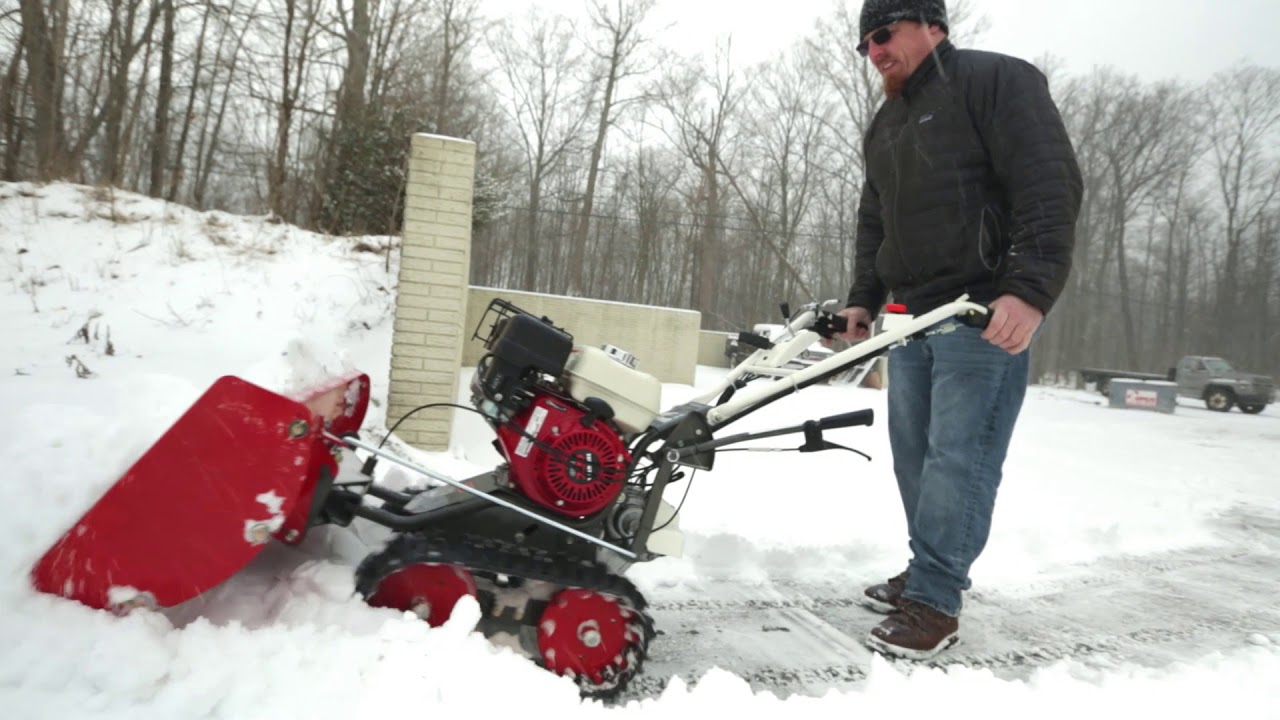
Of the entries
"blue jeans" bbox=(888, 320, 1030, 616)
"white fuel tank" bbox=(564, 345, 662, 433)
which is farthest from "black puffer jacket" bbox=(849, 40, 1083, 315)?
"white fuel tank" bbox=(564, 345, 662, 433)

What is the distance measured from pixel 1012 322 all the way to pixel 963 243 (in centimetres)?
36

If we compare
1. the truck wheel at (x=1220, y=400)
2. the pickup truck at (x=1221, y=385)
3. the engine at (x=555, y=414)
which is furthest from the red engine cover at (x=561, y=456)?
the truck wheel at (x=1220, y=400)

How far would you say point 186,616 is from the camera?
180cm

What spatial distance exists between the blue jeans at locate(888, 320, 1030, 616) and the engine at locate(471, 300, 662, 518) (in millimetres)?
1125

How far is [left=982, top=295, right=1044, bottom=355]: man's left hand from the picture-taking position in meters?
2.27

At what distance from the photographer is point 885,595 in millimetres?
2861

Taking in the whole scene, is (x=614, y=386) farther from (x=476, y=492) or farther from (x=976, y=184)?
(x=976, y=184)

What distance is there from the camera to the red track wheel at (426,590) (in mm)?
1944

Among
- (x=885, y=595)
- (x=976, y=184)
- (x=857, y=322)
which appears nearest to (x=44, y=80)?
(x=857, y=322)

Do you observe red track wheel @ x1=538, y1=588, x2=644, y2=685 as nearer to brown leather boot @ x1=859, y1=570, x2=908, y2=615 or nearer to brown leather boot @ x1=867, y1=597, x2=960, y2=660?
brown leather boot @ x1=867, y1=597, x2=960, y2=660

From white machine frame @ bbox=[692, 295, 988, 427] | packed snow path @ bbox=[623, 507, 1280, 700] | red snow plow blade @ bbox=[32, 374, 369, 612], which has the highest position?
white machine frame @ bbox=[692, 295, 988, 427]

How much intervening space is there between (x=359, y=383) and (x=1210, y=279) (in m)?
45.2

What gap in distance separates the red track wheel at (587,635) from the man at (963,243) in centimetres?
97

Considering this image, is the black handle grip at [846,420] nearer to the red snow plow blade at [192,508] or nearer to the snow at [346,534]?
the snow at [346,534]
